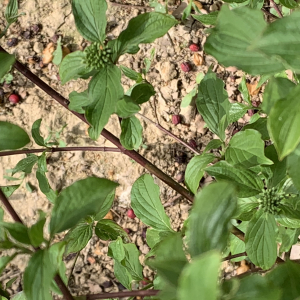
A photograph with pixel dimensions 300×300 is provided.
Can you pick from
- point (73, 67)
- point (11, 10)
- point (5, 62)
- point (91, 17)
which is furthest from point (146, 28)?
point (11, 10)

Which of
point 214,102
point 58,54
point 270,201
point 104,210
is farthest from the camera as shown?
point 58,54

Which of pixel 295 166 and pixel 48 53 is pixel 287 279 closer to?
pixel 295 166

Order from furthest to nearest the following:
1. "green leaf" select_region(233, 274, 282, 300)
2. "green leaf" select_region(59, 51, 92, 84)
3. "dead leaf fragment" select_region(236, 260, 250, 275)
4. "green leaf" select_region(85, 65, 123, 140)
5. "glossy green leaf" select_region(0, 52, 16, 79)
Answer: "dead leaf fragment" select_region(236, 260, 250, 275)
"green leaf" select_region(59, 51, 92, 84)
"green leaf" select_region(85, 65, 123, 140)
"glossy green leaf" select_region(0, 52, 16, 79)
"green leaf" select_region(233, 274, 282, 300)

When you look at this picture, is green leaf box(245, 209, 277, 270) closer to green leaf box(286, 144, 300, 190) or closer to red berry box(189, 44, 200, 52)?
green leaf box(286, 144, 300, 190)

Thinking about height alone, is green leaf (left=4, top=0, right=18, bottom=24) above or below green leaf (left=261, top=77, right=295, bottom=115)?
above

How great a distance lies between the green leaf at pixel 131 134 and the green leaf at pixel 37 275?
0.54 meters

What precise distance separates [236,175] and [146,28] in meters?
0.43

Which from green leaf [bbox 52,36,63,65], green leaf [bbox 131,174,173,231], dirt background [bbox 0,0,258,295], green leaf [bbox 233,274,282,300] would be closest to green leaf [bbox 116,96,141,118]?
green leaf [bbox 131,174,173,231]

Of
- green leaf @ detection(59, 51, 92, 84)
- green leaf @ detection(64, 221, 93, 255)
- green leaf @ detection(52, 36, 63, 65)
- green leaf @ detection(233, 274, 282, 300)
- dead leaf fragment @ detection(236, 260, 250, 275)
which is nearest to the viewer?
green leaf @ detection(233, 274, 282, 300)

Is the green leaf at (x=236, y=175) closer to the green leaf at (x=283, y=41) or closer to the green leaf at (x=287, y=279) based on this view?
the green leaf at (x=287, y=279)

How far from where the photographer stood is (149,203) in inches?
46.5

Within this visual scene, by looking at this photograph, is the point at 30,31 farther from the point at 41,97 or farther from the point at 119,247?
the point at 119,247

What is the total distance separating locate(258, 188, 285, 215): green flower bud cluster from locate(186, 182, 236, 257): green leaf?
43 centimetres

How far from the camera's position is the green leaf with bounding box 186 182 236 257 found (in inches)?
22.5
